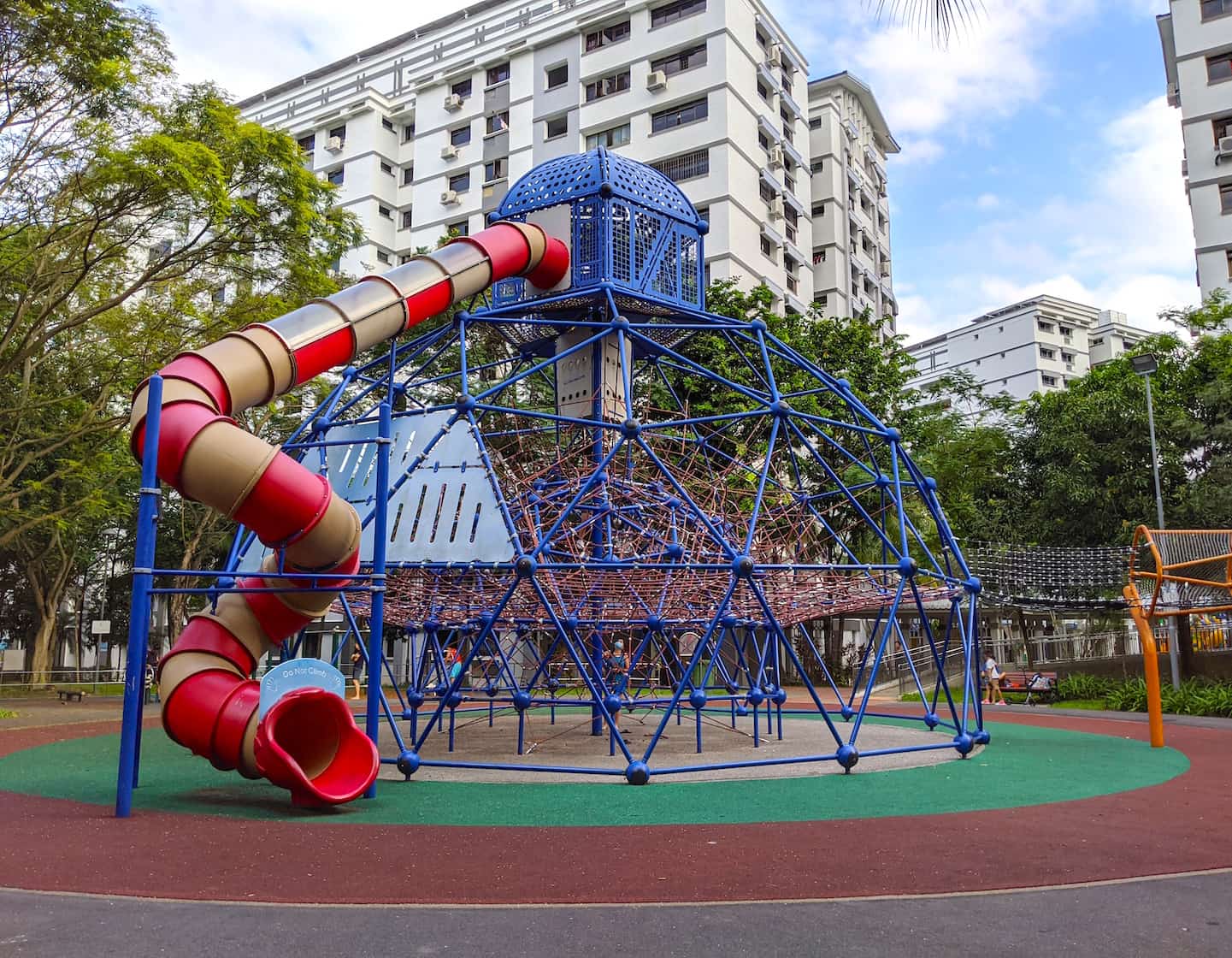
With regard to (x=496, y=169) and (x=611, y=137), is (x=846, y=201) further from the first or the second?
(x=496, y=169)

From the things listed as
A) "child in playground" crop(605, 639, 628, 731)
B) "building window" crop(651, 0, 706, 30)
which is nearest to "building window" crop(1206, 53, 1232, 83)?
"building window" crop(651, 0, 706, 30)

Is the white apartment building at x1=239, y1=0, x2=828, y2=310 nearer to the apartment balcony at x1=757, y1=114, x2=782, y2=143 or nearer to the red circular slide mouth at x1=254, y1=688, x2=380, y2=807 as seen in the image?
the apartment balcony at x1=757, y1=114, x2=782, y2=143

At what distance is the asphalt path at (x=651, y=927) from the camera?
5.53 m

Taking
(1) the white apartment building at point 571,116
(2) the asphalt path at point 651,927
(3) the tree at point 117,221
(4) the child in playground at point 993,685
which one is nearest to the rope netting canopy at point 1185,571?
(2) the asphalt path at point 651,927

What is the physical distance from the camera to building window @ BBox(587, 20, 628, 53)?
53.1m

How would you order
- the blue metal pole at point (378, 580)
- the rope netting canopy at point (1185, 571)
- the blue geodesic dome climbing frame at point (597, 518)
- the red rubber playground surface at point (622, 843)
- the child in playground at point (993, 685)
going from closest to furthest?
the red rubber playground surface at point (622, 843)
the blue metal pole at point (378, 580)
the blue geodesic dome climbing frame at point (597, 518)
the rope netting canopy at point (1185, 571)
the child in playground at point (993, 685)

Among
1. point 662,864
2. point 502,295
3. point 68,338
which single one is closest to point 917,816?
point 662,864

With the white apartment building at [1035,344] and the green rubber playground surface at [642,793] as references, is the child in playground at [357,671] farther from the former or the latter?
the white apartment building at [1035,344]

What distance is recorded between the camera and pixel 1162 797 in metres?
11.5

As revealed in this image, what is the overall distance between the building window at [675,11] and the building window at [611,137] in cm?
508

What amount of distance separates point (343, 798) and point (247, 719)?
1.36 meters

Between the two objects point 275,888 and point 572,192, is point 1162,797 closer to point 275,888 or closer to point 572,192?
point 275,888

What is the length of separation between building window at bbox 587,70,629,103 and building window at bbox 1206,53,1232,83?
27.4 meters

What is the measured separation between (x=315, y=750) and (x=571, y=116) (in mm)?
47482
